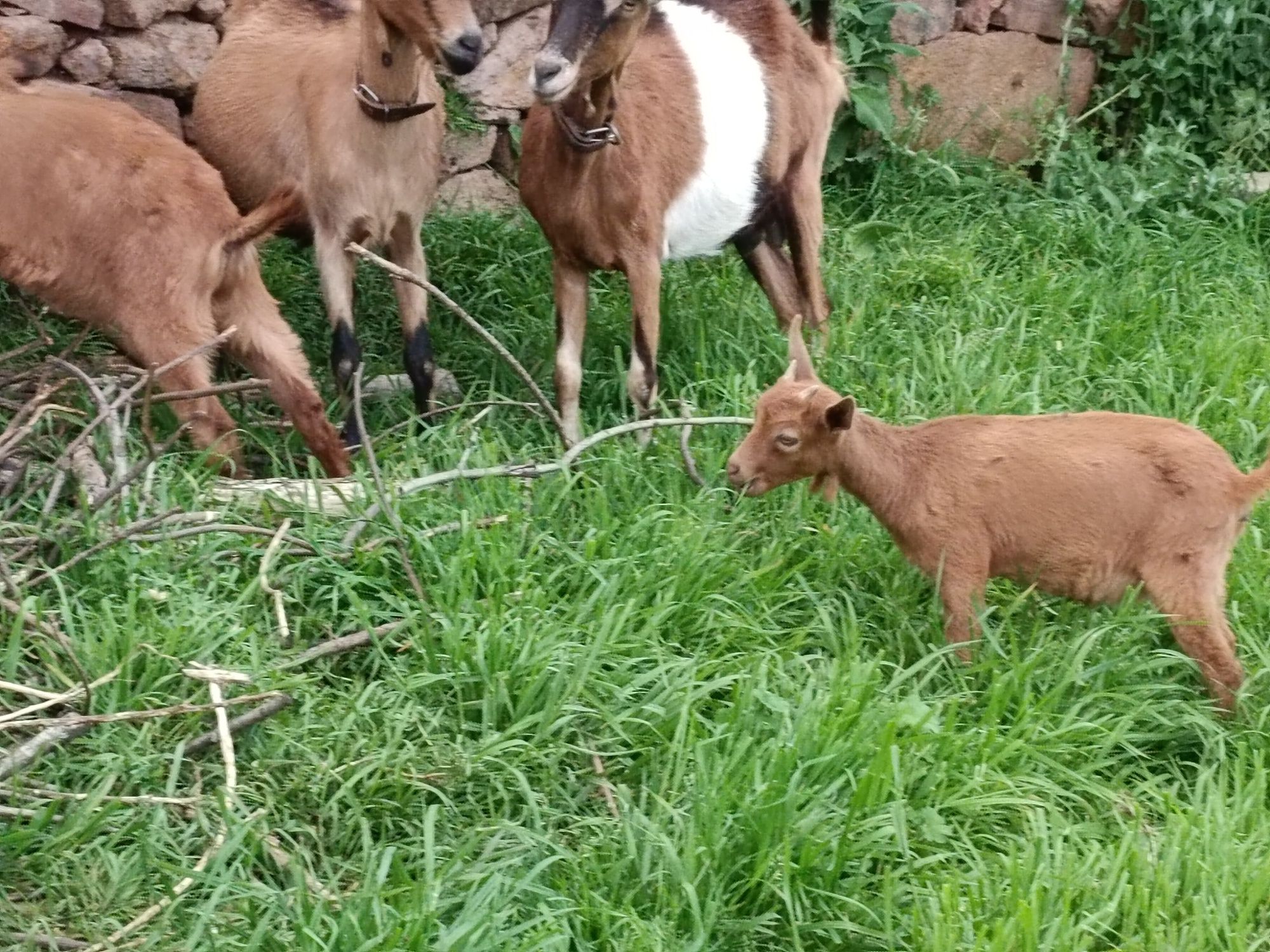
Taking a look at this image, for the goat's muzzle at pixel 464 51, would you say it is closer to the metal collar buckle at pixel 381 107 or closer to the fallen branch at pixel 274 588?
the metal collar buckle at pixel 381 107

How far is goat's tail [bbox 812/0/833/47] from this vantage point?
4867 millimetres

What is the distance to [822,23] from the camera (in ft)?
16.1

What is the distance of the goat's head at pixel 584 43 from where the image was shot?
11.0 ft

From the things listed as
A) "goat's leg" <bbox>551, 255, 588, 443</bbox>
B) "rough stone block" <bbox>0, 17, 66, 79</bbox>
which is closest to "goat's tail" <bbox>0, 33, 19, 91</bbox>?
"rough stone block" <bbox>0, 17, 66, 79</bbox>

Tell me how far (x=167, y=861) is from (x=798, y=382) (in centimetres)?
173

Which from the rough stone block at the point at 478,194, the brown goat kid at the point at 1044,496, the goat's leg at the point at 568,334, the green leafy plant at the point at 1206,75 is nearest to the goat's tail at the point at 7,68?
the goat's leg at the point at 568,334

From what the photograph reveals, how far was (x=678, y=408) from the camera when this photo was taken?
4.20m

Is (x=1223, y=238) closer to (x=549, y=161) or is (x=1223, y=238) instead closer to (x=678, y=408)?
(x=678, y=408)

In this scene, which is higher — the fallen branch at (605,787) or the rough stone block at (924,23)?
the rough stone block at (924,23)

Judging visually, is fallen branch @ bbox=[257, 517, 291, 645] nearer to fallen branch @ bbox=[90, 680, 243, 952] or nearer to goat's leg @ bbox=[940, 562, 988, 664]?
fallen branch @ bbox=[90, 680, 243, 952]

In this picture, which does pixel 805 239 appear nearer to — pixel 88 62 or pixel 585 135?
pixel 585 135

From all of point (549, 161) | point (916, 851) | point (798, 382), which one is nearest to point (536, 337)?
point (549, 161)

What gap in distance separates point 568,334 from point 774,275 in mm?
976

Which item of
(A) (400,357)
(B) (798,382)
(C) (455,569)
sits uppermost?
(B) (798,382)
